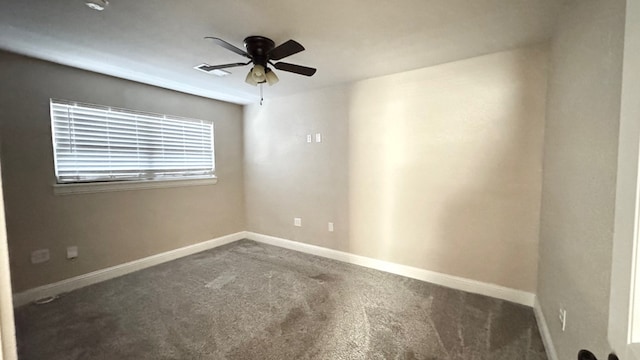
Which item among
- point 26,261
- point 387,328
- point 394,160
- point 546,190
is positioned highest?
point 394,160

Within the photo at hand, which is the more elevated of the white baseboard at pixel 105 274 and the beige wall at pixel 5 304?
the beige wall at pixel 5 304

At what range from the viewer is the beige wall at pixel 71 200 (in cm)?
238

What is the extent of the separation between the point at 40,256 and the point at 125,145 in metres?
1.34

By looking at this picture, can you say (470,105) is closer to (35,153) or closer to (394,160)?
(394,160)

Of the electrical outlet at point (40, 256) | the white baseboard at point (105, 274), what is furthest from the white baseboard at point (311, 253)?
the electrical outlet at point (40, 256)

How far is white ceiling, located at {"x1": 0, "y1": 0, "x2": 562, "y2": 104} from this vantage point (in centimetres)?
170

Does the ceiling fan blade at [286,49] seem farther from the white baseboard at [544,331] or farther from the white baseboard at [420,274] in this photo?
the white baseboard at [544,331]

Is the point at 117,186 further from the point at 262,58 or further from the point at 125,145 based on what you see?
the point at 262,58

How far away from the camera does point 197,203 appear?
12.5 ft

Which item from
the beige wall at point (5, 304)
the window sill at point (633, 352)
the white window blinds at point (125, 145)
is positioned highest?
the white window blinds at point (125, 145)

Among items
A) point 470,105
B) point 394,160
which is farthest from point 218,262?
point 470,105

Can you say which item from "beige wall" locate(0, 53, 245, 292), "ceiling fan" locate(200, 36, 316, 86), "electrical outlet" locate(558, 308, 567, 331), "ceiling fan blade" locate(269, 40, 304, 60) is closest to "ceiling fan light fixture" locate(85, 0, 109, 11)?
"ceiling fan" locate(200, 36, 316, 86)

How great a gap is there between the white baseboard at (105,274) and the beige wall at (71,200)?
6 cm

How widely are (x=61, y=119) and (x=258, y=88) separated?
2063 millimetres
